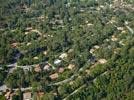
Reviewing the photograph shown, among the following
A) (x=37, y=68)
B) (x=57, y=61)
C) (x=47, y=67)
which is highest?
(x=37, y=68)

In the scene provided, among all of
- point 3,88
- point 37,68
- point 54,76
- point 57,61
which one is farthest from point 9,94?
point 57,61

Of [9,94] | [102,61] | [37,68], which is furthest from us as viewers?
[102,61]

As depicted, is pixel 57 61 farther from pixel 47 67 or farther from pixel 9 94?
→ pixel 9 94

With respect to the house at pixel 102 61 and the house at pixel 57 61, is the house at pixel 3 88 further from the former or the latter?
the house at pixel 102 61

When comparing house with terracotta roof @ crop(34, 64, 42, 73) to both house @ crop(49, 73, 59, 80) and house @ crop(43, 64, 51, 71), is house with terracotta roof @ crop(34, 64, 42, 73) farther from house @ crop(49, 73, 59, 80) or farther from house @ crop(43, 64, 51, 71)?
house @ crop(49, 73, 59, 80)

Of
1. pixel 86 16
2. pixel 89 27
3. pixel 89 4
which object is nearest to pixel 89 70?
pixel 89 27

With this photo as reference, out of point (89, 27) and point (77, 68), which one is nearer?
point (77, 68)

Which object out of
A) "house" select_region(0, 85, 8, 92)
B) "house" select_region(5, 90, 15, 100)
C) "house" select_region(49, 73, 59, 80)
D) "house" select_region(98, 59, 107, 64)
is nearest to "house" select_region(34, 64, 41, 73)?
"house" select_region(49, 73, 59, 80)

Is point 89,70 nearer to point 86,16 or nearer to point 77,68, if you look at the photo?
point 77,68
